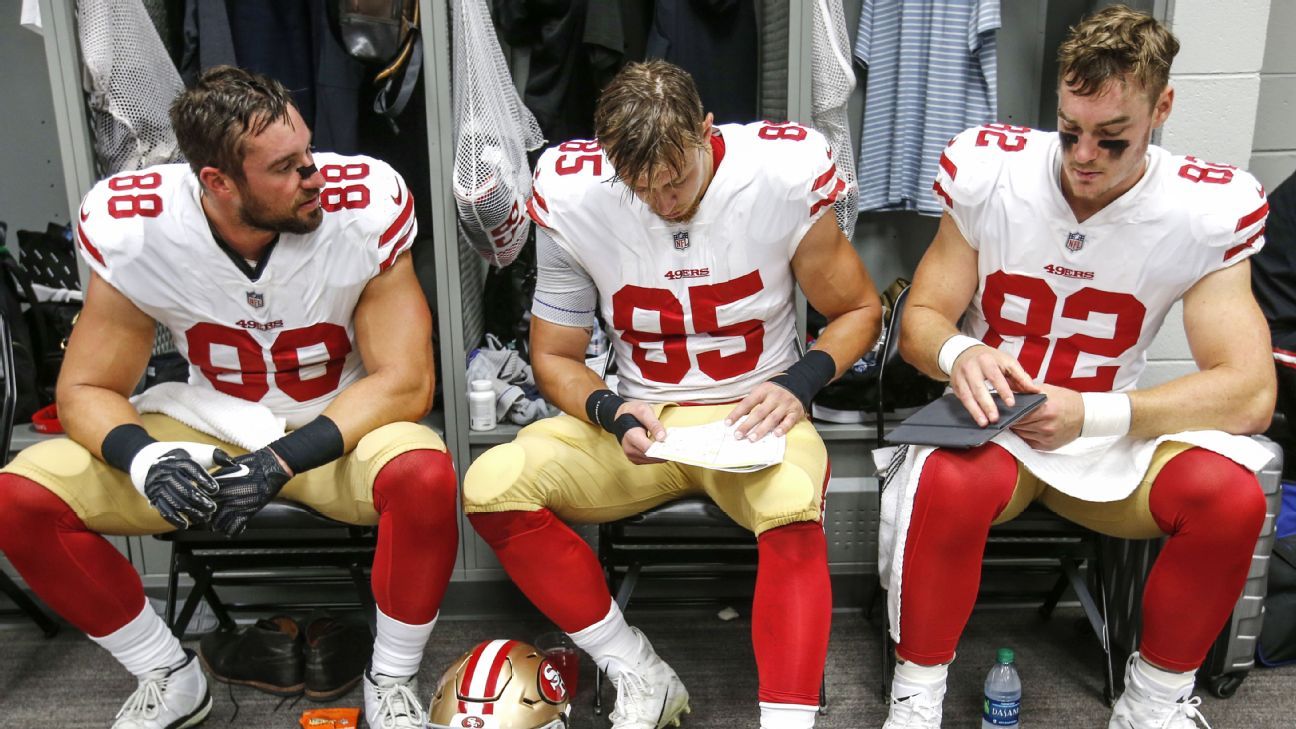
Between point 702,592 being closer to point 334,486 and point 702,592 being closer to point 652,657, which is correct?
point 652,657

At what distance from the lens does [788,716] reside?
142 cm

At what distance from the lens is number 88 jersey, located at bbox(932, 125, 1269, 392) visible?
1542 millimetres

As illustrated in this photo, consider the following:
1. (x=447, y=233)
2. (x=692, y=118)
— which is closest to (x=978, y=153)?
(x=692, y=118)

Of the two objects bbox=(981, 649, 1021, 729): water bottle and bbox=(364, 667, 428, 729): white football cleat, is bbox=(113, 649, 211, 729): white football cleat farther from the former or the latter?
bbox=(981, 649, 1021, 729): water bottle

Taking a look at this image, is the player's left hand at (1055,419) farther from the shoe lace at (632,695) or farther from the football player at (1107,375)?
the shoe lace at (632,695)

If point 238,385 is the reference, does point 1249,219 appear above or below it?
above

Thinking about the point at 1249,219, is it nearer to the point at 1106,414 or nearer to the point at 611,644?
the point at 1106,414

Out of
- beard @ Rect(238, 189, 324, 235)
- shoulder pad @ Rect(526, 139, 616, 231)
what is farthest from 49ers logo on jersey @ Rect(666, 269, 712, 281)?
beard @ Rect(238, 189, 324, 235)

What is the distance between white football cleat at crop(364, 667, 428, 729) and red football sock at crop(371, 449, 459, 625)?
124 mm

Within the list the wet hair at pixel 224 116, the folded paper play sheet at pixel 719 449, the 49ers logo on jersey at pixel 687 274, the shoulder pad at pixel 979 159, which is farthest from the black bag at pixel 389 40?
the shoulder pad at pixel 979 159

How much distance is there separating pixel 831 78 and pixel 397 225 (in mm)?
919

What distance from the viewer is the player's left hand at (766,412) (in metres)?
1.55

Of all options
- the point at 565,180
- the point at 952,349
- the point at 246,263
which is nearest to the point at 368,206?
the point at 246,263

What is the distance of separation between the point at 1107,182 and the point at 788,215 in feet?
1.61
